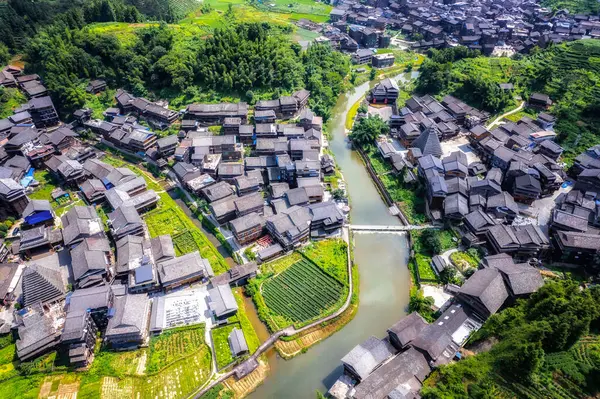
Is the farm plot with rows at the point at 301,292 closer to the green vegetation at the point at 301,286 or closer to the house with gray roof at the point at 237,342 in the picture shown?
the green vegetation at the point at 301,286

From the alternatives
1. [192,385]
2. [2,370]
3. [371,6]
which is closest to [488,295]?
[192,385]

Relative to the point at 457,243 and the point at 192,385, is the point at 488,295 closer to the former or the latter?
the point at 457,243

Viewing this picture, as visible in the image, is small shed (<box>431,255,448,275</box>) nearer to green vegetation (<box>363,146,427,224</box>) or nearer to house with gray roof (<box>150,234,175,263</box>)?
green vegetation (<box>363,146,427,224</box>)

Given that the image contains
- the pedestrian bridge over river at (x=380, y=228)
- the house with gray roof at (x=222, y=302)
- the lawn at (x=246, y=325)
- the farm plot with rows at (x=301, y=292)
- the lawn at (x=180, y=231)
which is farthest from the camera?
the pedestrian bridge over river at (x=380, y=228)

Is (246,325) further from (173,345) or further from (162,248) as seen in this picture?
(162,248)

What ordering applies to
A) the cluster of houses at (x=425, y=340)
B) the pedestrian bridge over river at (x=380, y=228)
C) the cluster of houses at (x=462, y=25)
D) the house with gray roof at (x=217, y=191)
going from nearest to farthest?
1. the cluster of houses at (x=425, y=340)
2. the pedestrian bridge over river at (x=380, y=228)
3. the house with gray roof at (x=217, y=191)
4. the cluster of houses at (x=462, y=25)

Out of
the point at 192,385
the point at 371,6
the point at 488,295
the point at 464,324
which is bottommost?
the point at 192,385

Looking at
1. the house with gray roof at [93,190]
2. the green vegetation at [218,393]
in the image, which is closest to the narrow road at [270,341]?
the green vegetation at [218,393]
